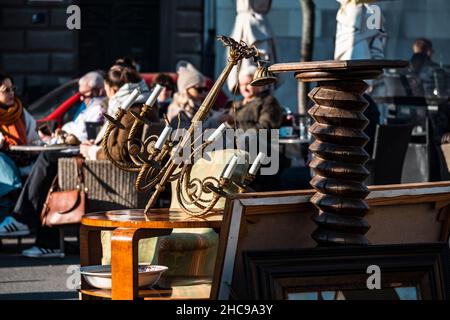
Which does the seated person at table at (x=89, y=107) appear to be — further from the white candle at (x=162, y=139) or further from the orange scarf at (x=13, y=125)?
the white candle at (x=162, y=139)

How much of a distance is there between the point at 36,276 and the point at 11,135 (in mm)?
2135

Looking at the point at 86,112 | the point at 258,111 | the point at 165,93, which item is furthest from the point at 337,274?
the point at 165,93

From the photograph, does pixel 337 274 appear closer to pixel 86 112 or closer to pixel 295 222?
pixel 295 222

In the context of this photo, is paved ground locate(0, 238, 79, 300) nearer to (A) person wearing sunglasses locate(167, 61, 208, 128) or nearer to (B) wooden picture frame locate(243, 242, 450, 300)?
(A) person wearing sunglasses locate(167, 61, 208, 128)

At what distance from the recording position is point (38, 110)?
16781 millimetres

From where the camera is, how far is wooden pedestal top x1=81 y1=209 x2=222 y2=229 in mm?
5609

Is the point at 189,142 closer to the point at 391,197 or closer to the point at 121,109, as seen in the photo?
the point at 121,109

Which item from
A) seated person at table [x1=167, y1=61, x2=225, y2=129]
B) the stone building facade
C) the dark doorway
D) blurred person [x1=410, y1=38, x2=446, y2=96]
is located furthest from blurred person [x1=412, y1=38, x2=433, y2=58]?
the dark doorway

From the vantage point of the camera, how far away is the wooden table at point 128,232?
5.52 meters

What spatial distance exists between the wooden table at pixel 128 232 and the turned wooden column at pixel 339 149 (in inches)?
24.8

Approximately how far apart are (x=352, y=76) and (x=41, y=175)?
19.4 ft

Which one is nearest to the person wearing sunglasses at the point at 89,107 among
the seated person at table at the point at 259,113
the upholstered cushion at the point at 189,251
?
the seated person at table at the point at 259,113

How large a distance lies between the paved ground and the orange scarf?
879mm
